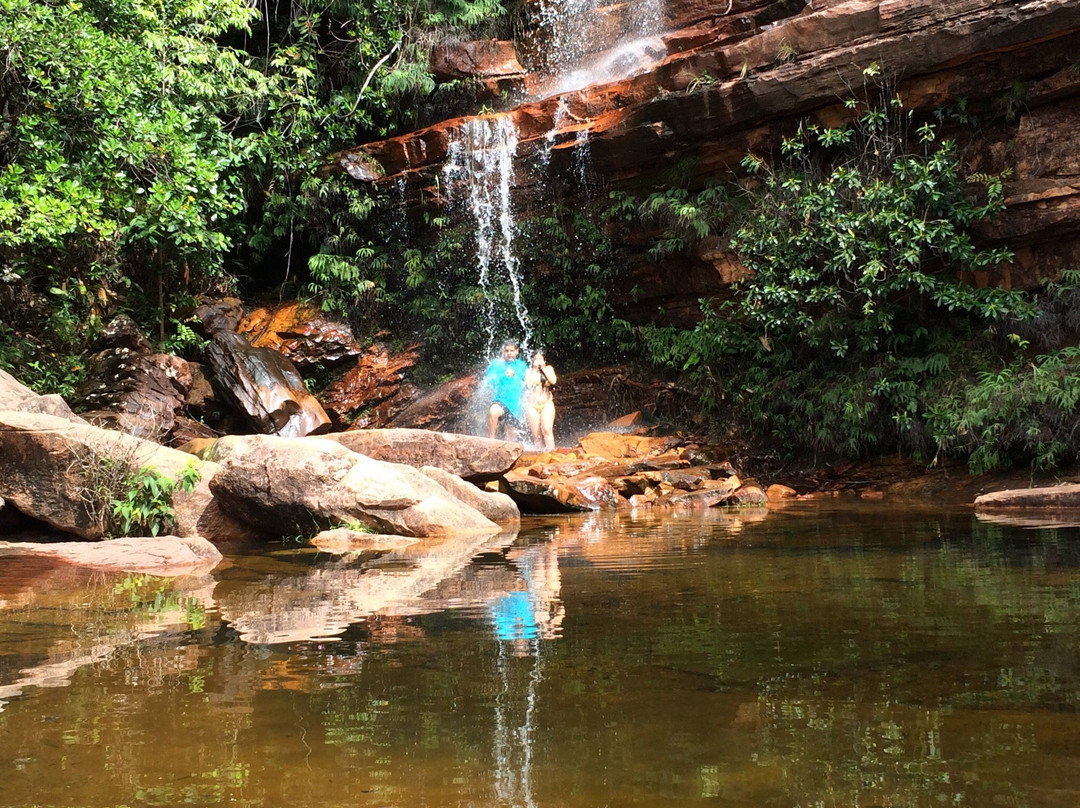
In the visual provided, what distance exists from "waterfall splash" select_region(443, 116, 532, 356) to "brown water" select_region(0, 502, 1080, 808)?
1356cm

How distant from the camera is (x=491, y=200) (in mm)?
18203

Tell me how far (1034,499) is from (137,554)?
26.9 ft

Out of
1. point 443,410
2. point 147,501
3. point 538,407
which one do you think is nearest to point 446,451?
point 147,501

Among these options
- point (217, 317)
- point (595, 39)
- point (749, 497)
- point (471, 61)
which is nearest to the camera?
point (749, 497)

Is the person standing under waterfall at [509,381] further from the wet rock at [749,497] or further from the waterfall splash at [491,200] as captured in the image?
the wet rock at [749,497]

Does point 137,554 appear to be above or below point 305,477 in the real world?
below

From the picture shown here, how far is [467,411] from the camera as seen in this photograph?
1639 cm

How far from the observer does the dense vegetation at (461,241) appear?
38.3 ft

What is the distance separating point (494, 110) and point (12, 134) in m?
10.2

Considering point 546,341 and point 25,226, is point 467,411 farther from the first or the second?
point 25,226

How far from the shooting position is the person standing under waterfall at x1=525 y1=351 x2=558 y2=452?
14.4 metres

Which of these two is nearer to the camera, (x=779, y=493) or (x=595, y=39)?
(x=779, y=493)

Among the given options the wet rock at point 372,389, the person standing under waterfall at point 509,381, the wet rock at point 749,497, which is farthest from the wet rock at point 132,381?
the wet rock at point 749,497

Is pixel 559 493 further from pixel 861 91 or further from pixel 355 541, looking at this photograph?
pixel 861 91
